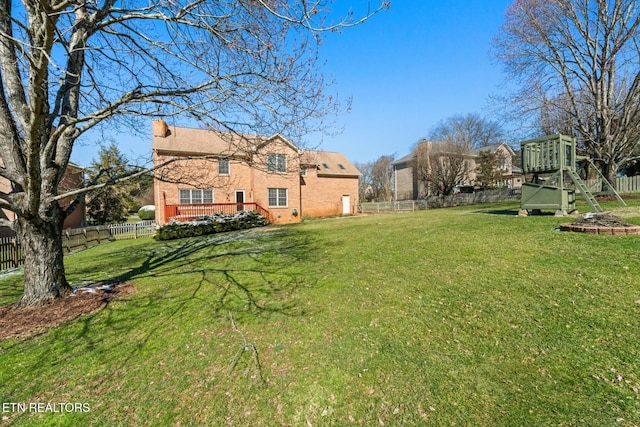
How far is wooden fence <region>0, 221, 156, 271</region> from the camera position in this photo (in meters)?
9.57

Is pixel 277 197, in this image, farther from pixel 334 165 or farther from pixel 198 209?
pixel 334 165

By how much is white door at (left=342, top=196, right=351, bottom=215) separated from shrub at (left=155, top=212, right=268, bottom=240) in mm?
10858

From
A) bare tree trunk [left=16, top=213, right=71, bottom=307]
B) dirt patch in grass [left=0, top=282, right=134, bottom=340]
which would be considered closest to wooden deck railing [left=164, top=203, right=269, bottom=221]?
dirt patch in grass [left=0, top=282, right=134, bottom=340]

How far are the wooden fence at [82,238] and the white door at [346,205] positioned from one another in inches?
633

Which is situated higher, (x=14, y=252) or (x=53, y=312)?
(x=14, y=252)

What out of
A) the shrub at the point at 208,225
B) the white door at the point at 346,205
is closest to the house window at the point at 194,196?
the shrub at the point at 208,225

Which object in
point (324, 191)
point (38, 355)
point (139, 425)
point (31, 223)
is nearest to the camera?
point (139, 425)

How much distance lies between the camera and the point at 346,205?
91.7 ft

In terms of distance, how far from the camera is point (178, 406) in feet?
9.20

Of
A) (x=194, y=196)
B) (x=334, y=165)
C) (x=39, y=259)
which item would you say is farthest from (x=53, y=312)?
(x=334, y=165)

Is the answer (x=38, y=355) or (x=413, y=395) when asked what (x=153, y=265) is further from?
(x=413, y=395)

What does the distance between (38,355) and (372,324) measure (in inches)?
173

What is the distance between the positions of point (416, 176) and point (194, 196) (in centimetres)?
2477

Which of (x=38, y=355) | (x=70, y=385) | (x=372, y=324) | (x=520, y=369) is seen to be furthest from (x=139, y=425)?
(x=520, y=369)
